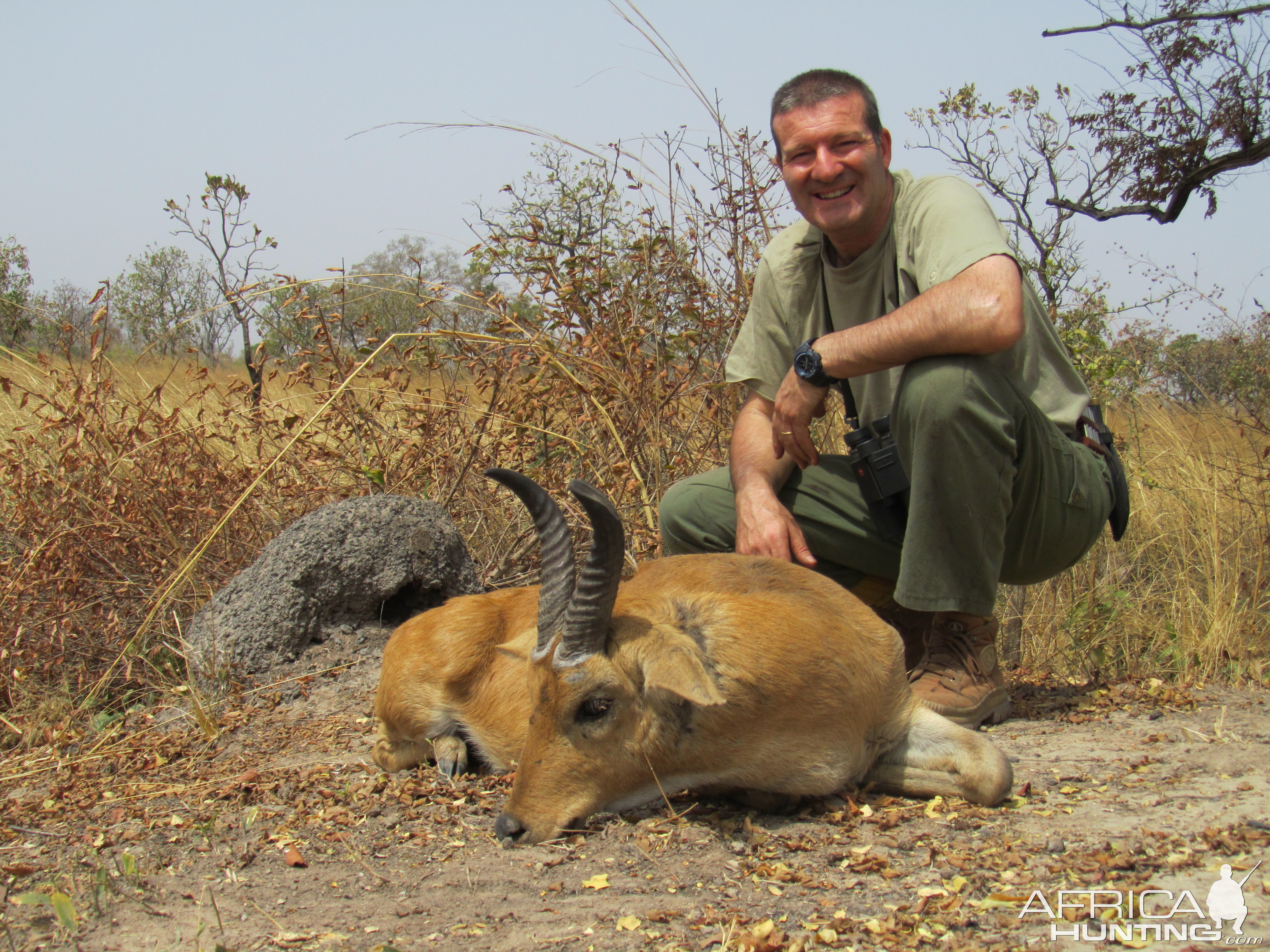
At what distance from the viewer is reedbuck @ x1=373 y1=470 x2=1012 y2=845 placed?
325cm

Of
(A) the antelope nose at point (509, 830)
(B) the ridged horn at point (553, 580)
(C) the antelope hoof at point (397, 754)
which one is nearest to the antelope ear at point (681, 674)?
(B) the ridged horn at point (553, 580)

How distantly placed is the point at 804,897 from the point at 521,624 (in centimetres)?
184

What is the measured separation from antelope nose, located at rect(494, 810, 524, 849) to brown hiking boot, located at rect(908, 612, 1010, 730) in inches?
71.3

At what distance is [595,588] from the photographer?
10.5ft

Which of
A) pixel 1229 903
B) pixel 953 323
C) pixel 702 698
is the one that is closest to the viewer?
pixel 1229 903

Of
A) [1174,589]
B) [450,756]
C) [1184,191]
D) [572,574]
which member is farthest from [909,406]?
[1184,191]

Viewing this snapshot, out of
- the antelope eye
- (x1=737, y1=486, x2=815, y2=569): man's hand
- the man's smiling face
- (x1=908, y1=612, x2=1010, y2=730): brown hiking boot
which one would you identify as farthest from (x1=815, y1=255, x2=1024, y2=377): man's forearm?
the antelope eye

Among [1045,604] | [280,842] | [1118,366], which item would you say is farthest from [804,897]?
[1118,366]

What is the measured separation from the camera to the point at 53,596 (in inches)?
230

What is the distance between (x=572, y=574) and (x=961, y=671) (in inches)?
74.6

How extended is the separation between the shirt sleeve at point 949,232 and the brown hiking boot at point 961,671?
1.46 m

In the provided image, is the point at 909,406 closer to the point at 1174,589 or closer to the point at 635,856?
the point at 635,856

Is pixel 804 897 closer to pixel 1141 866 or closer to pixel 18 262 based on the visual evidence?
pixel 1141 866

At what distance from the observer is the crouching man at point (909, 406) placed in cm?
393
